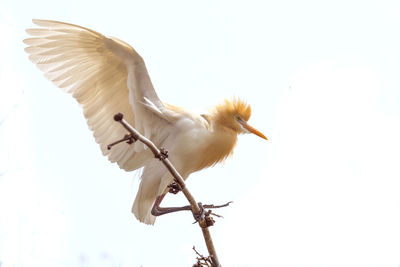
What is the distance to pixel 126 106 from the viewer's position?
16.5ft

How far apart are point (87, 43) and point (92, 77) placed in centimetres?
27

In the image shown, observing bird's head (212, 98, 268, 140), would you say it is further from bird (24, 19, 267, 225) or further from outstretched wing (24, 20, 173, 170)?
outstretched wing (24, 20, 173, 170)

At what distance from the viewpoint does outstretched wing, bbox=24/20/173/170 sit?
4746 mm

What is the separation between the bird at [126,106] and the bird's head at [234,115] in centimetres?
2

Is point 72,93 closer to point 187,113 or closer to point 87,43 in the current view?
point 87,43

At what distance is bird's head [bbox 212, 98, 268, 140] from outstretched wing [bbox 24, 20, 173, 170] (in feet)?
1.63

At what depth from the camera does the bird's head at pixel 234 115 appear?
5172 mm

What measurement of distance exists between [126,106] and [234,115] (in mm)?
922

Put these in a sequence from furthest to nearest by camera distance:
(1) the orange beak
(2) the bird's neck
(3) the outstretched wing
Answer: (1) the orange beak → (2) the bird's neck → (3) the outstretched wing

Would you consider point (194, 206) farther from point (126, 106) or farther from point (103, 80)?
point (103, 80)

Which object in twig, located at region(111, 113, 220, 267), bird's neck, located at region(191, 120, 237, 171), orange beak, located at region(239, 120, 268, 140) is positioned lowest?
twig, located at region(111, 113, 220, 267)

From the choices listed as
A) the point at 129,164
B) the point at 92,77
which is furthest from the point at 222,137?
the point at 92,77

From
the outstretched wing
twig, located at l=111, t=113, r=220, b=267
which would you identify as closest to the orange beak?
the outstretched wing

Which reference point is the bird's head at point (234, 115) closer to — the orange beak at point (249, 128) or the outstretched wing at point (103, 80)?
the orange beak at point (249, 128)
